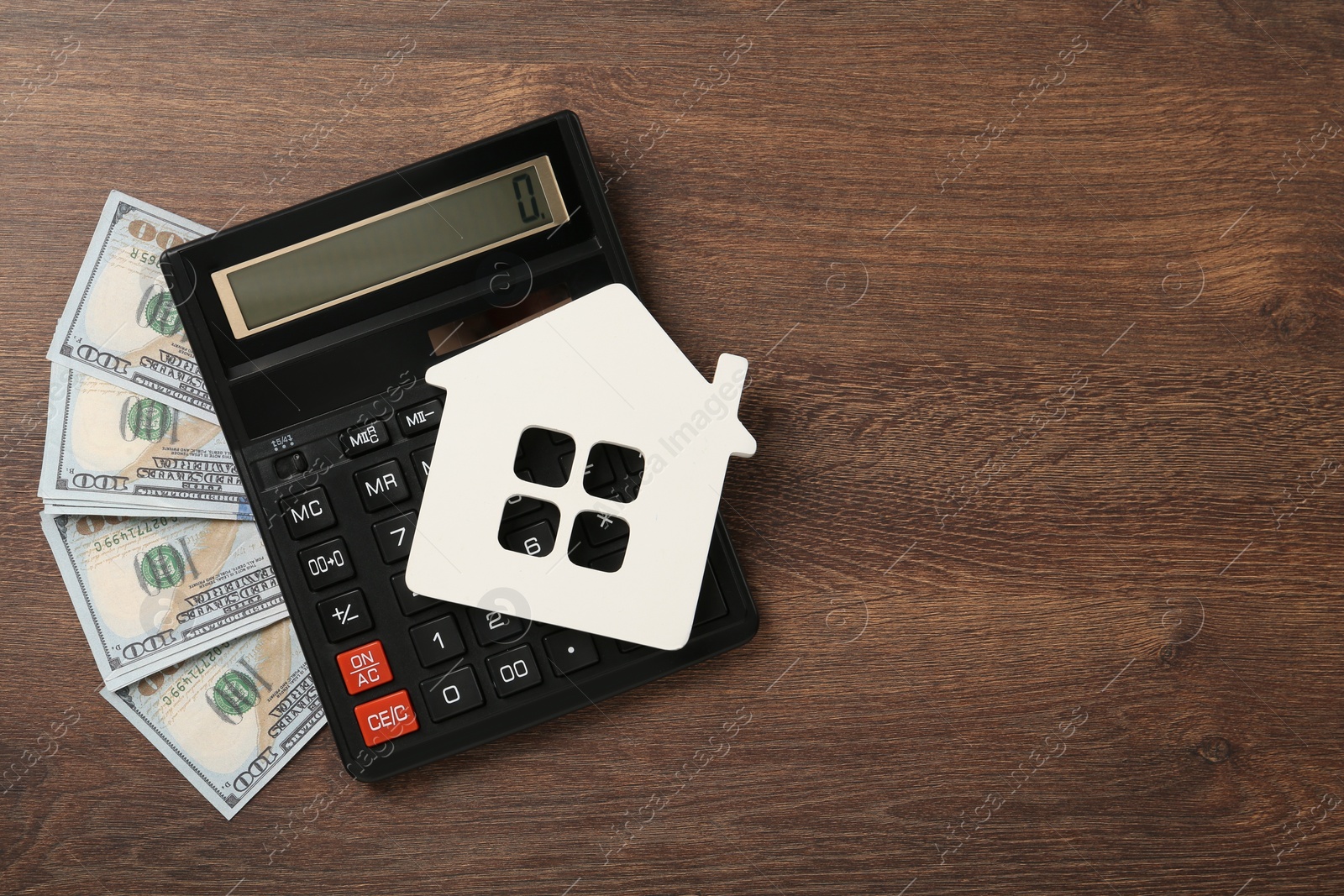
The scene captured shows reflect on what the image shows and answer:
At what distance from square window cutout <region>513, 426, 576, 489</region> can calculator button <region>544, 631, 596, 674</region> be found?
0.09 metres

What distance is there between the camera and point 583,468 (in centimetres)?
51

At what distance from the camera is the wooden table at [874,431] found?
553 millimetres

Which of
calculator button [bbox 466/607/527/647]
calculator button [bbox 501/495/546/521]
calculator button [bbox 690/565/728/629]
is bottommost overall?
calculator button [bbox 690/565/728/629]

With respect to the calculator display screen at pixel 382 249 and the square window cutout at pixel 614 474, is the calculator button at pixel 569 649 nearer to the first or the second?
the square window cutout at pixel 614 474

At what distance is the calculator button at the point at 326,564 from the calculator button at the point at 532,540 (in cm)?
10

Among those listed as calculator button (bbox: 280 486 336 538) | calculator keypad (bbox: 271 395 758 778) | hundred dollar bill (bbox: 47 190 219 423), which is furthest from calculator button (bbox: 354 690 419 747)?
hundred dollar bill (bbox: 47 190 219 423)

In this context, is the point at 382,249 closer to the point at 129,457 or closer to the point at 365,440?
the point at 365,440

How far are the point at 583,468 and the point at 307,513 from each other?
17cm

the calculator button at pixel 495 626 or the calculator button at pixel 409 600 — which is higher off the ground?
the calculator button at pixel 409 600

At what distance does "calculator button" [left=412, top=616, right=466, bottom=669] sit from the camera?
51cm

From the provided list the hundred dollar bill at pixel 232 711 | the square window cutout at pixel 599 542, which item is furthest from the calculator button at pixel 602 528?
the hundred dollar bill at pixel 232 711

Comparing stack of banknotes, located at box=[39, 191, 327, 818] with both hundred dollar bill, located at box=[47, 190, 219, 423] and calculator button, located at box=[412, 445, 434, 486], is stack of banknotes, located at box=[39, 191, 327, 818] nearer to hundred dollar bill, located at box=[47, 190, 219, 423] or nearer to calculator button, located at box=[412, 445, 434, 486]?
hundred dollar bill, located at box=[47, 190, 219, 423]

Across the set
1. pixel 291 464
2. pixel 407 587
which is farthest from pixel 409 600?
pixel 291 464

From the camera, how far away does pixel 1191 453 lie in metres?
0.57
